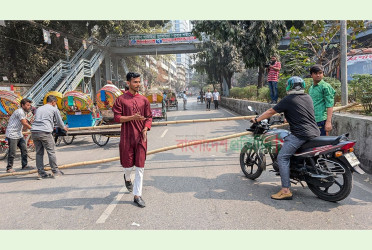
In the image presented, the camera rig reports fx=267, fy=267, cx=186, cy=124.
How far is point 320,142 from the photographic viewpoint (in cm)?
392

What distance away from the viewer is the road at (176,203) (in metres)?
3.47

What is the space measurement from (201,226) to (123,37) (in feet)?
97.3

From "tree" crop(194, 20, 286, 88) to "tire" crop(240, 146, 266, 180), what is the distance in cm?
1093

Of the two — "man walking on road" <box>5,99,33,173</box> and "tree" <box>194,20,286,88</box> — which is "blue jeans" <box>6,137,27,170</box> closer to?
"man walking on road" <box>5,99,33,173</box>

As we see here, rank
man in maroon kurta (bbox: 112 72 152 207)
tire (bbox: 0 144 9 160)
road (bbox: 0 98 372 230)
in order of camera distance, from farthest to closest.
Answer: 1. tire (bbox: 0 144 9 160)
2. man in maroon kurta (bbox: 112 72 152 207)
3. road (bbox: 0 98 372 230)

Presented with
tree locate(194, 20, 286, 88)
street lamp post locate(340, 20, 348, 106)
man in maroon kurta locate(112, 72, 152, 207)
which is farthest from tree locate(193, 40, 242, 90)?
man in maroon kurta locate(112, 72, 152, 207)

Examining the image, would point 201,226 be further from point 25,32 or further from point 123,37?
point 123,37

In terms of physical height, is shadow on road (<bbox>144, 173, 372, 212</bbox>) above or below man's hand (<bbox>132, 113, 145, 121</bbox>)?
below

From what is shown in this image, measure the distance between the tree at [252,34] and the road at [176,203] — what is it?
10499 millimetres

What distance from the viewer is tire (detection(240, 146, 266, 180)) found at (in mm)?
4891

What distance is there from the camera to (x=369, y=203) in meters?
3.92

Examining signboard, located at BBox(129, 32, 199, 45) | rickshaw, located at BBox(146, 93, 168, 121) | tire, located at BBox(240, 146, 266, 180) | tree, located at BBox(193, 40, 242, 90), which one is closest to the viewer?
tire, located at BBox(240, 146, 266, 180)

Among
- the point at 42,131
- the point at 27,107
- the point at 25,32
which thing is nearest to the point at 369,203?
the point at 42,131

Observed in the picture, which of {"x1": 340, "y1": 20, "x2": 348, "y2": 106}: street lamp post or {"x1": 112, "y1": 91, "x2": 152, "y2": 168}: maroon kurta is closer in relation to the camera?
{"x1": 112, "y1": 91, "x2": 152, "y2": 168}: maroon kurta
